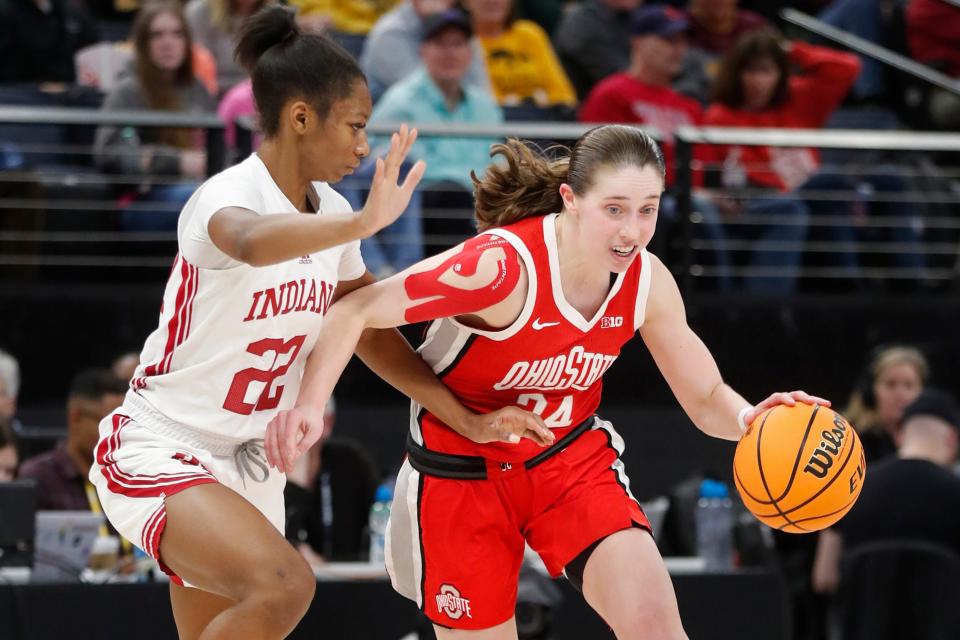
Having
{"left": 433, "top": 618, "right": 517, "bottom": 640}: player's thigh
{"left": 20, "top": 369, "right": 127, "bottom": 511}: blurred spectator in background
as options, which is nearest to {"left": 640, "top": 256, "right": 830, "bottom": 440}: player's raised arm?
{"left": 433, "top": 618, "right": 517, "bottom": 640}: player's thigh

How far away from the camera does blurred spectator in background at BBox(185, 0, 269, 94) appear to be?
7.88 meters

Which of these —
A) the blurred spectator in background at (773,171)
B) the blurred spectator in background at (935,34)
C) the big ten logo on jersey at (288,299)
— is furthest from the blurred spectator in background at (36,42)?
the blurred spectator in background at (935,34)

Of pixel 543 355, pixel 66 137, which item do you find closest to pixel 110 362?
pixel 66 137

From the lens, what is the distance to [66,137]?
754cm

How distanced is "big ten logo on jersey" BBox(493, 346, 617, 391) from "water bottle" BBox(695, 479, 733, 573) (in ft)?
7.10

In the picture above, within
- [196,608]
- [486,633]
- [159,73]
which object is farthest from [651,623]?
[159,73]

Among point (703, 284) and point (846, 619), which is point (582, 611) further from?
point (703, 284)

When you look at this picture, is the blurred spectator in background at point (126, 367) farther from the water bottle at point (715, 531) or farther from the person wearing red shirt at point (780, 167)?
the person wearing red shirt at point (780, 167)

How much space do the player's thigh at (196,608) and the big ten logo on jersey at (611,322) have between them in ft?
3.89

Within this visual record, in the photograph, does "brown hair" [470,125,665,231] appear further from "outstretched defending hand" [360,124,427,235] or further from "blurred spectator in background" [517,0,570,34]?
"blurred spectator in background" [517,0,570,34]

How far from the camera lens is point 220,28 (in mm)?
7996

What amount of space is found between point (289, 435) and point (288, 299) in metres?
0.35

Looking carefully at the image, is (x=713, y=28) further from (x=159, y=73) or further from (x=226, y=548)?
(x=226, y=548)

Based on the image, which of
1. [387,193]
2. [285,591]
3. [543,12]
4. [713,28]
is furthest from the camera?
[543,12]
